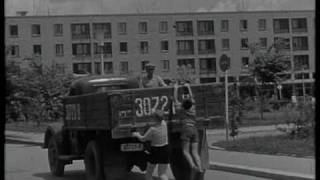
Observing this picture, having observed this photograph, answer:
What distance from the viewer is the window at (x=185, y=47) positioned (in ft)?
304

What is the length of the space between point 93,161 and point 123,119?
1803 mm

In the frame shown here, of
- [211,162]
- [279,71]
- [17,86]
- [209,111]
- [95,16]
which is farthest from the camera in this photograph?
[95,16]

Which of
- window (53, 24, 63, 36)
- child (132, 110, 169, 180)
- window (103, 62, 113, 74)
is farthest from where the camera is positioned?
window (53, 24, 63, 36)

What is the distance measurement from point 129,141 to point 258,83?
29817 millimetres

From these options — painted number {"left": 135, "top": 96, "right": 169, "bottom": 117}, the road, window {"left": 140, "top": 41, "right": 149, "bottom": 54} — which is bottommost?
the road

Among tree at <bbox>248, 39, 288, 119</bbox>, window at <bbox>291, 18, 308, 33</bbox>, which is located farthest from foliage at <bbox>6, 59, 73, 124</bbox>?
window at <bbox>291, 18, 308, 33</bbox>

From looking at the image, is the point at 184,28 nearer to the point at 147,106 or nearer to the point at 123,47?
the point at 123,47

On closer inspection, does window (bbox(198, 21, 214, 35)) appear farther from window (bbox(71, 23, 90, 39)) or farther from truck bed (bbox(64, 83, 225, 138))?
truck bed (bbox(64, 83, 225, 138))

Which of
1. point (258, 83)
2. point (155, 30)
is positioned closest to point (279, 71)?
point (258, 83)

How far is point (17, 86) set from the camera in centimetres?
3409

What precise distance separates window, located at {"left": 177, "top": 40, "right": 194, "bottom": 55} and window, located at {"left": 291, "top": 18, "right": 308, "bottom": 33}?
14.9m

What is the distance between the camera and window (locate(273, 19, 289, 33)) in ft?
305

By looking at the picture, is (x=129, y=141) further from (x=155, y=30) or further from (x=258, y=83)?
(x=155, y=30)

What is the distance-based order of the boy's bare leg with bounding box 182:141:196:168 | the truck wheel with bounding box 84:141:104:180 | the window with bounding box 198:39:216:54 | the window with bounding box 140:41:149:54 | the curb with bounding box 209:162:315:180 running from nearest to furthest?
the boy's bare leg with bounding box 182:141:196:168, the curb with bounding box 209:162:315:180, the truck wheel with bounding box 84:141:104:180, the window with bounding box 140:41:149:54, the window with bounding box 198:39:216:54
